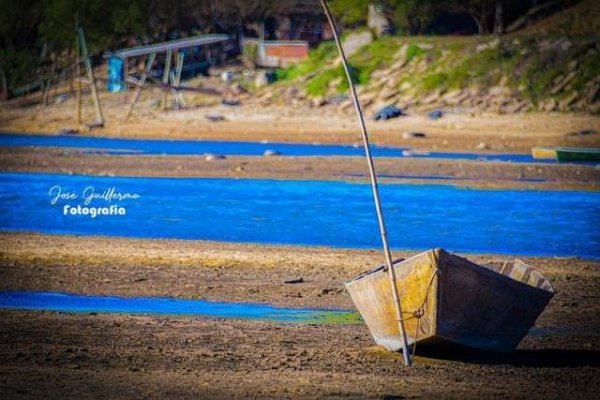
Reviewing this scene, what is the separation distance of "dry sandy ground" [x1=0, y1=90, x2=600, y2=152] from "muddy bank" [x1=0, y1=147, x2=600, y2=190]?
3.93 meters

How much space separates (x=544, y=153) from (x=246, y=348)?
22.7m

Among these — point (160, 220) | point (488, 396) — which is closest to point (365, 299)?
point (488, 396)

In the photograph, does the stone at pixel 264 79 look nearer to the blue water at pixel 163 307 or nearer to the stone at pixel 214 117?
the stone at pixel 214 117

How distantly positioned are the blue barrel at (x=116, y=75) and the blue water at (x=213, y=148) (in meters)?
9.90

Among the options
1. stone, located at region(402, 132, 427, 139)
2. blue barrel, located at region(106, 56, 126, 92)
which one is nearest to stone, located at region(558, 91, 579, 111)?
stone, located at region(402, 132, 427, 139)

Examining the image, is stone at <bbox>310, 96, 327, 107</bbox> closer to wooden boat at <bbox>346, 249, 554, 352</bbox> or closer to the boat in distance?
the boat in distance

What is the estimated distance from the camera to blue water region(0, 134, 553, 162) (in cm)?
3597

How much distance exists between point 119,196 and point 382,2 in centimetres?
2795

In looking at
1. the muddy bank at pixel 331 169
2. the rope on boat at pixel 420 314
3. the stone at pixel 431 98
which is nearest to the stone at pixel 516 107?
the stone at pixel 431 98

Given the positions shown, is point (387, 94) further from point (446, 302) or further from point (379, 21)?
point (446, 302)

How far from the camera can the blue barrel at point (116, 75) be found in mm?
54125

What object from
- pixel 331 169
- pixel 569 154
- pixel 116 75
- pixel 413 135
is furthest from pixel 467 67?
pixel 116 75

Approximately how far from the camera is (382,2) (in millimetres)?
54250

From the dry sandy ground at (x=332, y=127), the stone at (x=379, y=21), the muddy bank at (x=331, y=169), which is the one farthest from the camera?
the stone at (x=379, y=21)
